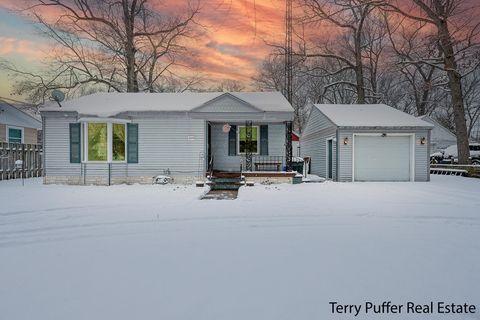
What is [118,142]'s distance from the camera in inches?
580

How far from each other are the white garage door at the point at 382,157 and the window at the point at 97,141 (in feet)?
38.5

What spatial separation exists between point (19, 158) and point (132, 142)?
24.4 feet

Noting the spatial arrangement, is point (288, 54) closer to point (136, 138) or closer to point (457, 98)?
point (457, 98)

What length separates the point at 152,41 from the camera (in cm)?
2764

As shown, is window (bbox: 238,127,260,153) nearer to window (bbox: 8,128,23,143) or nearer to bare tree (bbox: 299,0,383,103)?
bare tree (bbox: 299,0,383,103)

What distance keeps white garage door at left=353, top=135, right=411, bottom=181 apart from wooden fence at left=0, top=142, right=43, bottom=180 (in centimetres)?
1610

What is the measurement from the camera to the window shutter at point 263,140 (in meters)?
16.3

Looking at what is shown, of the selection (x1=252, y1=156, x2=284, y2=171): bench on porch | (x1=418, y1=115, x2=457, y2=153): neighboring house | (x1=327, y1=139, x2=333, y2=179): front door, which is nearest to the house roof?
(x1=252, y1=156, x2=284, y2=171): bench on porch

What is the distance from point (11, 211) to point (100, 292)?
246 inches

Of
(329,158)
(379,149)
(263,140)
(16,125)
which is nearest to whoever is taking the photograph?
(263,140)

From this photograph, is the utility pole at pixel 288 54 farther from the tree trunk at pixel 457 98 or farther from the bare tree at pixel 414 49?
the tree trunk at pixel 457 98

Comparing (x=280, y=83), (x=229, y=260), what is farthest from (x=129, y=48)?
(x=229, y=260)

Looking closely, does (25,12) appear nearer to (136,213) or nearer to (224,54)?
(224,54)

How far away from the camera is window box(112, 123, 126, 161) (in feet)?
48.2
